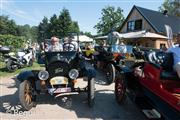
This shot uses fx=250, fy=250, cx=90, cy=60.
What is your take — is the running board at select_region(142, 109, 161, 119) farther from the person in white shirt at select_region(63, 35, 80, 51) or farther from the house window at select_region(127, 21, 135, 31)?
the house window at select_region(127, 21, 135, 31)

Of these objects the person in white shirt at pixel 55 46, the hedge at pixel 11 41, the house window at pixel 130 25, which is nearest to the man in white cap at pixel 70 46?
the person in white shirt at pixel 55 46

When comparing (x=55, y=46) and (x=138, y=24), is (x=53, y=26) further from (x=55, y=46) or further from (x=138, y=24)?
(x=55, y=46)

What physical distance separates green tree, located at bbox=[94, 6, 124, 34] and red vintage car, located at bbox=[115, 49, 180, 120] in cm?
4312

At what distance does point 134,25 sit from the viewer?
1219 inches

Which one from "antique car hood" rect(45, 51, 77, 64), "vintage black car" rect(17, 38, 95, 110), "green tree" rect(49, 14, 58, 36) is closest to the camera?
"vintage black car" rect(17, 38, 95, 110)

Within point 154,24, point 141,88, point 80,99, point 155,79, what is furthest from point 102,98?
point 154,24

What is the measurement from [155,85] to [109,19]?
46.3 m

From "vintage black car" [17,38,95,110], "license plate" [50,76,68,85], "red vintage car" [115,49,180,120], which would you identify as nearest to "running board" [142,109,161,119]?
"red vintage car" [115,49,180,120]

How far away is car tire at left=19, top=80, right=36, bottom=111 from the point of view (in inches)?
209

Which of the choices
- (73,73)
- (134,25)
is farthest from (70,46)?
(134,25)

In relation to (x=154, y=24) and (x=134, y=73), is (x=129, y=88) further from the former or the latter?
(x=154, y=24)

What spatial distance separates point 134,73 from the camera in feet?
18.4

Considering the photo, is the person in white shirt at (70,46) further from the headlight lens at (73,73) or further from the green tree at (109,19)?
the green tree at (109,19)

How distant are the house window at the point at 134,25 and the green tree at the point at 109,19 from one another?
55.2 feet
